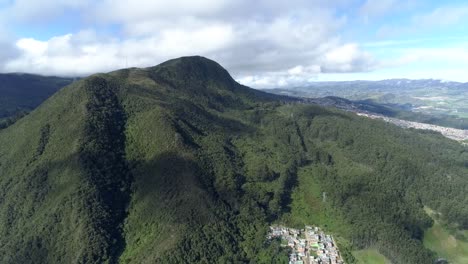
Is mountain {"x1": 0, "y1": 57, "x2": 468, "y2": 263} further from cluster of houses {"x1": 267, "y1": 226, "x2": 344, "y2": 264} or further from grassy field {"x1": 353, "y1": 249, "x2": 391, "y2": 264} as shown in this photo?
cluster of houses {"x1": 267, "y1": 226, "x2": 344, "y2": 264}

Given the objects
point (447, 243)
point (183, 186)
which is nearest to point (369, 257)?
point (447, 243)

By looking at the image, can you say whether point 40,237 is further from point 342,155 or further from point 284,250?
point 342,155

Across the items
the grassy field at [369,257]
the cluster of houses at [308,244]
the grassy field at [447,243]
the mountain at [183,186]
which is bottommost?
the grassy field at [447,243]

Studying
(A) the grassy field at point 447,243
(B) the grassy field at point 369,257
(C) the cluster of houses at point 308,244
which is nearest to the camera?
(C) the cluster of houses at point 308,244

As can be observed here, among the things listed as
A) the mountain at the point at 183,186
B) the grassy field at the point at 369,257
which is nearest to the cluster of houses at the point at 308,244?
the mountain at the point at 183,186

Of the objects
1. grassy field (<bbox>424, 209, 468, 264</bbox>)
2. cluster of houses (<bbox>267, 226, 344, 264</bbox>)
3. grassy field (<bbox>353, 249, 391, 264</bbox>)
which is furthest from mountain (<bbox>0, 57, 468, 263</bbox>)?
cluster of houses (<bbox>267, 226, 344, 264</bbox>)

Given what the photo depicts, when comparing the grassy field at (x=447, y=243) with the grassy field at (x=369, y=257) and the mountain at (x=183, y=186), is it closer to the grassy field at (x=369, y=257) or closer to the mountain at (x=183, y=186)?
the mountain at (x=183, y=186)

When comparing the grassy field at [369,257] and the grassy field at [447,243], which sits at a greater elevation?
the grassy field at [369,257]
